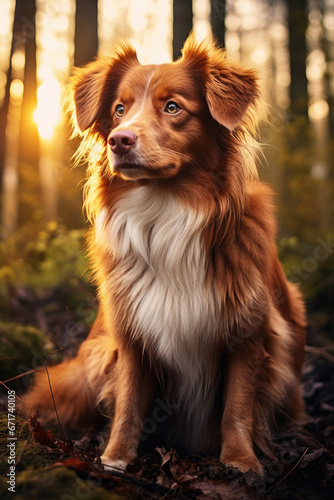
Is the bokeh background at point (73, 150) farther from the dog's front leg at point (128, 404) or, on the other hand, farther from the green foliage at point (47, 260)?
the dog's front leg at point (128, 404)

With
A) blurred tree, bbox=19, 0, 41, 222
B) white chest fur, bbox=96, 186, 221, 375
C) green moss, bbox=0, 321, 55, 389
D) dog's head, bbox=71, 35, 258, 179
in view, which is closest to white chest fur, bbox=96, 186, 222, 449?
white chest fur, bbox=96, 186, 221, 375

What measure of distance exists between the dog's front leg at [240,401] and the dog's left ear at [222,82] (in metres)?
1.37

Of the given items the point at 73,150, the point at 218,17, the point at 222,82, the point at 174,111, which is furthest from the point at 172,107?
the point at 218,17

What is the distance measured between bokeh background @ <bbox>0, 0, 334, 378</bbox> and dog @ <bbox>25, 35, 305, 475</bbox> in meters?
0.44

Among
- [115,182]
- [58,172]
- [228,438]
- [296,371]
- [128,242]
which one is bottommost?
[228,438]

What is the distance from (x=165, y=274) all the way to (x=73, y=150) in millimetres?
3325

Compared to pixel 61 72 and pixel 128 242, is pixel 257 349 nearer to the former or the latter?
pixel 128 242

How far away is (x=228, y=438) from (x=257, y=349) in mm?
541

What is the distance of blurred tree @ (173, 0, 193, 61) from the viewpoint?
5676mm

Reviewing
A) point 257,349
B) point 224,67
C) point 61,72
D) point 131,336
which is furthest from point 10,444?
point 61,72

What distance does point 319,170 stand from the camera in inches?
384

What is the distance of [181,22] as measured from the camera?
573 centimetres

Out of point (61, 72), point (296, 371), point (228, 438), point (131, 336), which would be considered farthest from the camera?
point (61, 72)

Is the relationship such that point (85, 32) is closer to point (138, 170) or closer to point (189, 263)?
point (138, 170)
